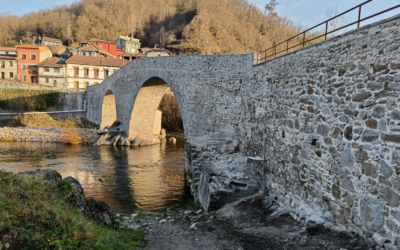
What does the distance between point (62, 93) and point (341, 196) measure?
33934 mm

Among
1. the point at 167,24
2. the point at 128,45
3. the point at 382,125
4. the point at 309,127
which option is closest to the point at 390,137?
the point at 382,125

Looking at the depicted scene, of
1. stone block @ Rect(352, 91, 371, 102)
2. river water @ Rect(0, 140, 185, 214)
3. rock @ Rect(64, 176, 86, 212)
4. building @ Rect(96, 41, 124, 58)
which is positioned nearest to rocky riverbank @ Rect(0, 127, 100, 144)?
river water @ Rect(0, 140, 185, 214)

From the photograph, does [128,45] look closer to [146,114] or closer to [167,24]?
[167,24]

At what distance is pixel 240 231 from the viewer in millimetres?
5906

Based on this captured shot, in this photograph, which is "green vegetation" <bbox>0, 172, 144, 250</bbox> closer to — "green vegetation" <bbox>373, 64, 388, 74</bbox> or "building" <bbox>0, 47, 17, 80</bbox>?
"green vegetation" <bbox>373, 64, 388, 74</bbox>

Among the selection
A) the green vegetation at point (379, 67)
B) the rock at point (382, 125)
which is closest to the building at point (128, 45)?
the green vegetation at point (379, 67)

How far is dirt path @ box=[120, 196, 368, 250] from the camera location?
15.5 ft

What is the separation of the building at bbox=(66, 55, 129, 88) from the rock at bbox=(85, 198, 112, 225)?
3615cm

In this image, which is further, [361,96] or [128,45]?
[128,45]

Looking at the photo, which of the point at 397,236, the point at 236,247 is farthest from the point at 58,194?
the point at 397,236

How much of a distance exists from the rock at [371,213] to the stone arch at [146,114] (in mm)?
16309

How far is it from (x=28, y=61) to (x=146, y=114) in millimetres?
28869

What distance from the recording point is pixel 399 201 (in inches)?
146

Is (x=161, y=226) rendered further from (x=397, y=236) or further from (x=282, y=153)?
(x=397, y=236)
